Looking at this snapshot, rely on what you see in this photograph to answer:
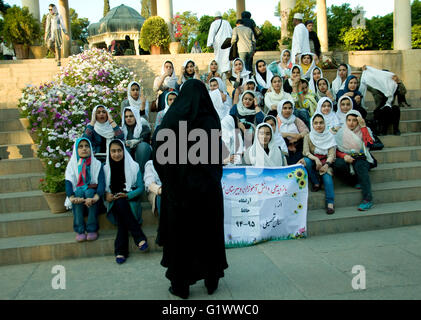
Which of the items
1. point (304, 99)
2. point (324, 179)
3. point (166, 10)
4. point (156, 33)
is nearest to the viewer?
point (324, 179)

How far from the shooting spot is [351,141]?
6.20 meters

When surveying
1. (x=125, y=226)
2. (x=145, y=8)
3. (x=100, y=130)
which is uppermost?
(x=145, y=8)

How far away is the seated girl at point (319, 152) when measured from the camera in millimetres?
5848

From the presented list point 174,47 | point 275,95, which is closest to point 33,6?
point 174,47

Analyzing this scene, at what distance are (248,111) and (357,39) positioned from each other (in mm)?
7417

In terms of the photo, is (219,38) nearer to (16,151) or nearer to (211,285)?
(16,151)

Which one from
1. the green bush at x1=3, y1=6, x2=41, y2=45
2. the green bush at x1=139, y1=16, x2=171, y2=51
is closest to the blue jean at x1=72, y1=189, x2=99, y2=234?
the green bush at x1=139, y1=16, x2=171, y2=51

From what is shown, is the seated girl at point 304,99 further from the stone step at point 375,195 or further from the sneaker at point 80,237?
the sneaker at point 80,237

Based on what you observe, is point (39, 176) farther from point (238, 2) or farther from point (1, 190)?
point (238, 2)

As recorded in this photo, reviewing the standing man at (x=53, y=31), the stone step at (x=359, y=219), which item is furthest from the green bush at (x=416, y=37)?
the stone step at (x=359, y=219)

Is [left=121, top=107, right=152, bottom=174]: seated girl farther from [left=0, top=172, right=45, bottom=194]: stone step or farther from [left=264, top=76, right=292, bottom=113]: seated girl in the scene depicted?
[left=264, top=76, right=292, bottom=113]: seated girl

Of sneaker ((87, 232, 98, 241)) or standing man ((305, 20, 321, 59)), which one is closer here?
sneaker ((87, 232, 98, 241))

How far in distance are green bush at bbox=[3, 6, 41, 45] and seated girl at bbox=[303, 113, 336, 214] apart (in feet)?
32.4

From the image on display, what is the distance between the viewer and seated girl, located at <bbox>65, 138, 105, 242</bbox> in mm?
4918
